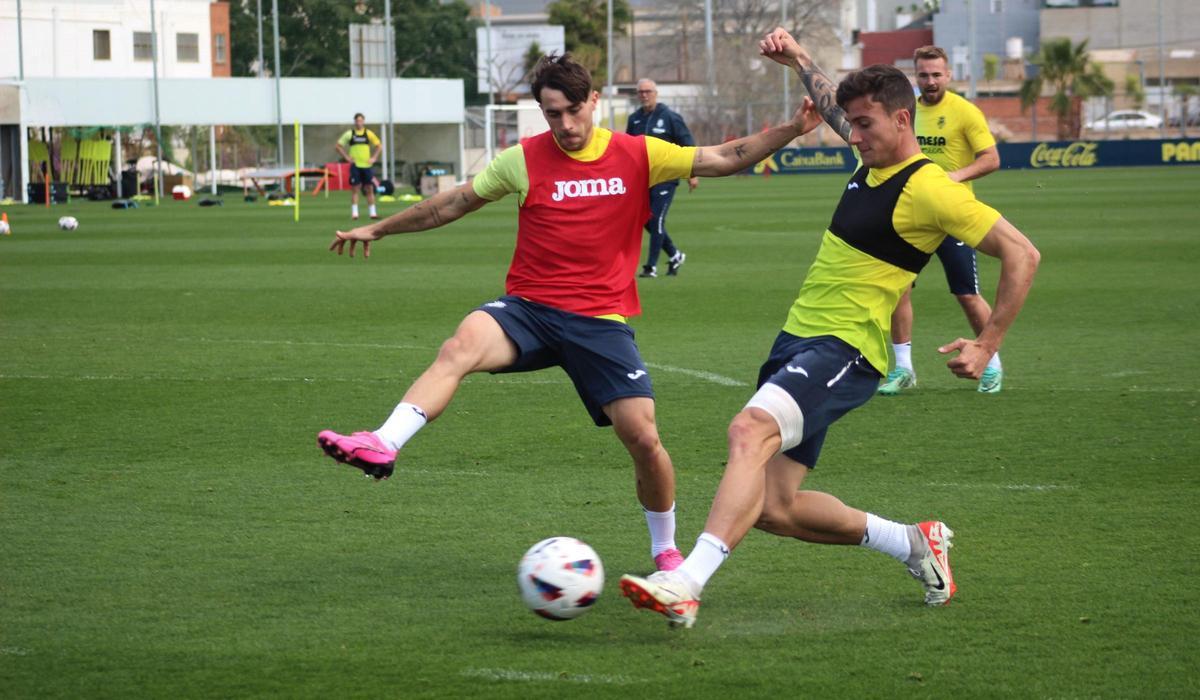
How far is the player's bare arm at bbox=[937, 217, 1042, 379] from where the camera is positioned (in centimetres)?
507

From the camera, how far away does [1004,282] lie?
16.9 feet

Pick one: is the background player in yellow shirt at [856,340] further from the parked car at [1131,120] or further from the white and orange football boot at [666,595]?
the parked car at [1131,120]

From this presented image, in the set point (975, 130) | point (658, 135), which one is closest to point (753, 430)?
point (975, 130)

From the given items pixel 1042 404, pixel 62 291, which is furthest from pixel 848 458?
pixel 62 291

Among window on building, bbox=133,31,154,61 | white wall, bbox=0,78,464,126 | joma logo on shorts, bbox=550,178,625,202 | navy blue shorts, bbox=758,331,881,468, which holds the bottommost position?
navy blue shorts, bbox=758,331,881,468

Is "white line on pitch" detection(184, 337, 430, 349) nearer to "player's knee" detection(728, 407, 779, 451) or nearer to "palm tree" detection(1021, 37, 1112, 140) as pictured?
"player's knee" detection(728, 407, 779, 451)

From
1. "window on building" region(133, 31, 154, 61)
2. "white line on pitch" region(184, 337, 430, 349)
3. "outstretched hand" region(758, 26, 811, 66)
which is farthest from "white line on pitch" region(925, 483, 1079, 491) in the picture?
"window on building" region(133, 31, 154, 61)

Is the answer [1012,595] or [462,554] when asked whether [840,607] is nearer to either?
[1012,595]

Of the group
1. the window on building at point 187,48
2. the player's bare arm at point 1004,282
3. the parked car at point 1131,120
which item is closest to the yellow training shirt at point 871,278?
the player's bare arm at point 1004,282

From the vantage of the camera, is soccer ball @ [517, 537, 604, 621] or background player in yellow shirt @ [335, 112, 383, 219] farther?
background player in yellow shirt @ [335, 112, 383, 219]

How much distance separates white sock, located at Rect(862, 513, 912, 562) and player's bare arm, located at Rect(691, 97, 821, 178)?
1.49 meters

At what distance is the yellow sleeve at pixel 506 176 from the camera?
6.12 meters

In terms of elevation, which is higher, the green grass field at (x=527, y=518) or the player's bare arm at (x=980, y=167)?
the player's bare arm at (x=980, y=167)

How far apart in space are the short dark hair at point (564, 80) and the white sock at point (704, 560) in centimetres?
177
